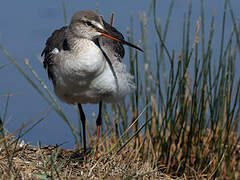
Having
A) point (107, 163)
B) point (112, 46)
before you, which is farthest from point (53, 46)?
point (107, 163)

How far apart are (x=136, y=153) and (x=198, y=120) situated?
30.2 inches

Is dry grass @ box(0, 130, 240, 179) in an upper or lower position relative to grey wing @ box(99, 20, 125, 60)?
lower

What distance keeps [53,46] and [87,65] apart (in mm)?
706

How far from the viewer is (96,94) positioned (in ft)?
12.4

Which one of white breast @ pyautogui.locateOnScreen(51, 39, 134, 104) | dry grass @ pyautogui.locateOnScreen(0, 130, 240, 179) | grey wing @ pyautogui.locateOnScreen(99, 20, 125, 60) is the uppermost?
grey wing @ pyautogui.locateOnScreen(99, 20, 125, 60)

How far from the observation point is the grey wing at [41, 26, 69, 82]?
3796 mm

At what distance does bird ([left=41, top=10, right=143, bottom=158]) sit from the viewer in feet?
11.5

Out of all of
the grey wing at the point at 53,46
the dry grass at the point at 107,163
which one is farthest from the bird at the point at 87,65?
the dry grass at the point at 107,163

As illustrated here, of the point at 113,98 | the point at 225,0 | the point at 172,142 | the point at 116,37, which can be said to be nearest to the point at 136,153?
the point at 172,142

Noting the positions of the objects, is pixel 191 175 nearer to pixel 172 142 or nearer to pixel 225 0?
pixel 172 142

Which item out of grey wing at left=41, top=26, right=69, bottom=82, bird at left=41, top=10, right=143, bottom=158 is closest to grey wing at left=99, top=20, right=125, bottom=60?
bird at left=41, top=10, right=143, bottom=158

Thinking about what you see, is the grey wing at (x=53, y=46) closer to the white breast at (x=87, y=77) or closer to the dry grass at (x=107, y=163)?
the white breast at (x=87, y=77)

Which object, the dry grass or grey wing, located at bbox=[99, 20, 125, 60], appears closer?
the dry grass

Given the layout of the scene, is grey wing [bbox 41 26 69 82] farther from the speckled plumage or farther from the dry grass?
the dry grass
